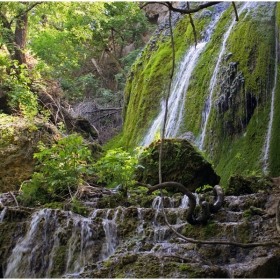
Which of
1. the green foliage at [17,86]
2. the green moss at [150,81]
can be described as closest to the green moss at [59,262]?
the green foliage at [17,86]

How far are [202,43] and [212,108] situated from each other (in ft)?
10.9

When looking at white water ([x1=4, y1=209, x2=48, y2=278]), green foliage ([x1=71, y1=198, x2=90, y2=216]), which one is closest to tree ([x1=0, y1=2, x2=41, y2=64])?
green foliage ([x1=71, y1=198, x2=90, y2=216])

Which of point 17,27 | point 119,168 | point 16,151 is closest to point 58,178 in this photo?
point 119,168

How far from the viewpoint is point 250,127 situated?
320 inches

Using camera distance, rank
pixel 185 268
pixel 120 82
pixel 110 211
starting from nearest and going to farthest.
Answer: pixel 185 268, pixel 110 211, pixel 120 82

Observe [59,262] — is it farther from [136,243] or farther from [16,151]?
[16,151]

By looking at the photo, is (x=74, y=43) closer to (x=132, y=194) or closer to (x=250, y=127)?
(x=250, y=127)

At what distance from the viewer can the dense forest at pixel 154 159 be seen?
4137 millimetres

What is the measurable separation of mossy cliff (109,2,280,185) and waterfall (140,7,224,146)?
222 mm

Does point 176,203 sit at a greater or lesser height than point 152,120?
lesser

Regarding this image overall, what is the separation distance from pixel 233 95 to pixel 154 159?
2.70m

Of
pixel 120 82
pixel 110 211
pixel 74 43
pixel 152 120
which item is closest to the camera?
pixel 110 211

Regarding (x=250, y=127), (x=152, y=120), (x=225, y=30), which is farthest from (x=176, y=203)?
(x=225, y=30)

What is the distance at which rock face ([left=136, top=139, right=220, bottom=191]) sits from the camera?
22.8 feet
